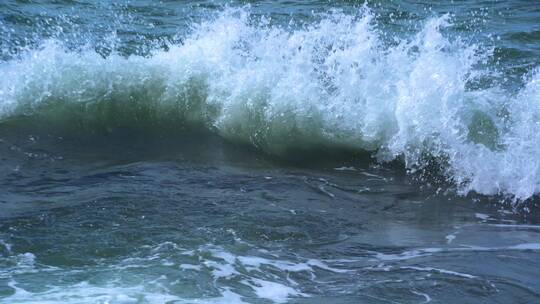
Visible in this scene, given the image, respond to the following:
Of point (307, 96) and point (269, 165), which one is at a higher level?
point (307, 96)

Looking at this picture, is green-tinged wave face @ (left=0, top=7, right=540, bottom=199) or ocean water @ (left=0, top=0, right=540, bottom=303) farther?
green-tinged wave face @ (left=0, top=7, right=540, bottom=199)

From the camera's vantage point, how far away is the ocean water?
489 centimetres

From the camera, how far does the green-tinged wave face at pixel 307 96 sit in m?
7.72

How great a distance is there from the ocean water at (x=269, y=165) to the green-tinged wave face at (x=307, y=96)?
0.02 m

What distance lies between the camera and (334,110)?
844cm

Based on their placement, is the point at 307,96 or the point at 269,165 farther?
the point at 307,96

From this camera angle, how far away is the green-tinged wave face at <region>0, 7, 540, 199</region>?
7723mm

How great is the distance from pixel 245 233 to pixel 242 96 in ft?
11.0

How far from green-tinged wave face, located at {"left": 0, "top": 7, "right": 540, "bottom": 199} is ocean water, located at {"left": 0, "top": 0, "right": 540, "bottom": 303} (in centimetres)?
2

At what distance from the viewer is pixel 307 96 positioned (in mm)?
8523

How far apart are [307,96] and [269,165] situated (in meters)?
1.16

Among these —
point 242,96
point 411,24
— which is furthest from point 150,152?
point 411,24

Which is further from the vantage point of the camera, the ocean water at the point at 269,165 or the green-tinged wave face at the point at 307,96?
the green-tinged wave face at the point at 307,96

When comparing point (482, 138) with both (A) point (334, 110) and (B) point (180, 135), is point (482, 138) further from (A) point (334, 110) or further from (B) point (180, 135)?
(B) point (180, 135)
